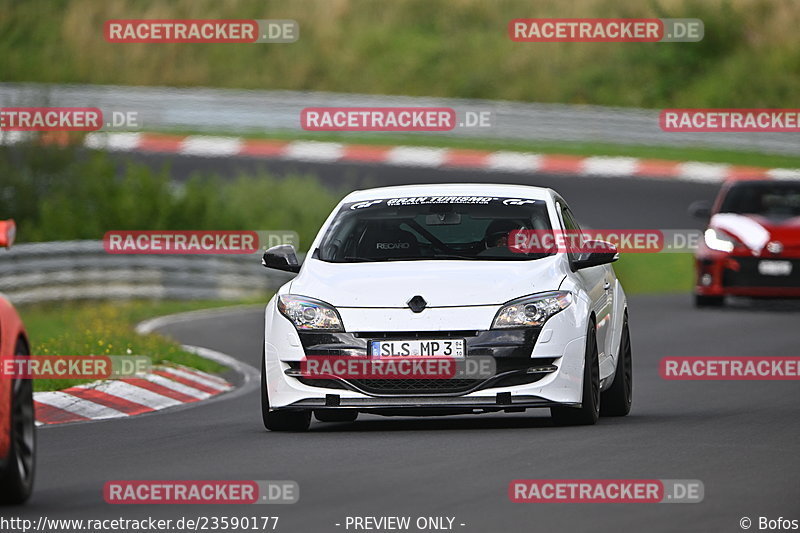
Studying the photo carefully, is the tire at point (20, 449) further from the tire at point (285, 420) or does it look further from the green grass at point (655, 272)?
the green grass at point (655, 272)

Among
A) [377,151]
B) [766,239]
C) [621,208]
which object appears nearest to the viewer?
[766,239]

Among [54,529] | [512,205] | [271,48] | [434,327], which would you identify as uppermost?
[271,48]

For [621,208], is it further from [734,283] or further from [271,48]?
[271,48]

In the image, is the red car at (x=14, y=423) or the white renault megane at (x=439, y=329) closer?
the red car at (x=14, y=423)

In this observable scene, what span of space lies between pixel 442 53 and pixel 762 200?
25.5 metres

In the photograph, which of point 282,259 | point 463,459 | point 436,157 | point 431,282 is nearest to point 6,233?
point 463,459

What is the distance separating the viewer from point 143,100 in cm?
4103

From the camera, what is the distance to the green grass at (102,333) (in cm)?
1681

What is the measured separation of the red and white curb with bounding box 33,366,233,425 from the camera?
558 inches

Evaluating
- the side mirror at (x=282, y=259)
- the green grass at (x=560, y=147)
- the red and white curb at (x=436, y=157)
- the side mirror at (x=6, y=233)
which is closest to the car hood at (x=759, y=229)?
the side mirror at (x=282, y=259)

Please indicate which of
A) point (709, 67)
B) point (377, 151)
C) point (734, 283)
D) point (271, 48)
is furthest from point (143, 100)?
point (734, 283)

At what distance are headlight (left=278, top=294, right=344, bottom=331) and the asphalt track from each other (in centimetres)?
67

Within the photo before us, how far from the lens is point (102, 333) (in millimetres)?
18094

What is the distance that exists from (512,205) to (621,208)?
2200 cm
